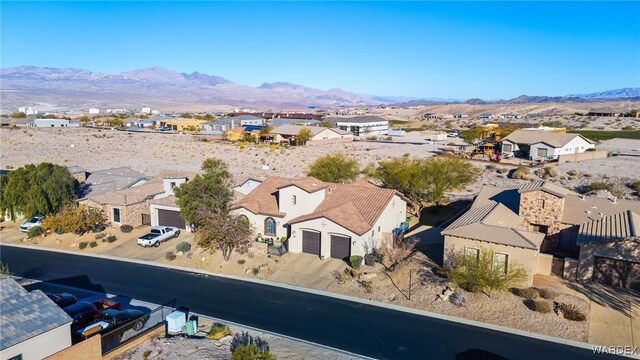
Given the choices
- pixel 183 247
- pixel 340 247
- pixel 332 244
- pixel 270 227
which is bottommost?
pixel 183 247

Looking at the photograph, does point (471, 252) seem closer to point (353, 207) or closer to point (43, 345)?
point (353, 207)

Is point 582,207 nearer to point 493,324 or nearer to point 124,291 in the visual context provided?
point 493,324

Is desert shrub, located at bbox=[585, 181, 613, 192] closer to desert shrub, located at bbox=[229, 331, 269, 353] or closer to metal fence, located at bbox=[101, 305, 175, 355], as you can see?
desert shrub, located at bbox=[229, 331, 269, 353]

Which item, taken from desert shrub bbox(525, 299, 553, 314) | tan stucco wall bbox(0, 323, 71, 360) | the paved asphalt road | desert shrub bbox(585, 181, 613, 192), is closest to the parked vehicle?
the paved asphalt road

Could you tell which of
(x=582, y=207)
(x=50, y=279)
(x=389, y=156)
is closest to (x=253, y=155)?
(x=389, y=156)

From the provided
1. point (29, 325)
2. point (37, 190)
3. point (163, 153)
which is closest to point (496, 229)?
point (29, 325)

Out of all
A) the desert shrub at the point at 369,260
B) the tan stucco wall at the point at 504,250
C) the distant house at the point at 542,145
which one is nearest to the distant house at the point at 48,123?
the distant house at the point at 542,145

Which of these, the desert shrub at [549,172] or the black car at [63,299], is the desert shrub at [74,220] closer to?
the black car at [63,299]
